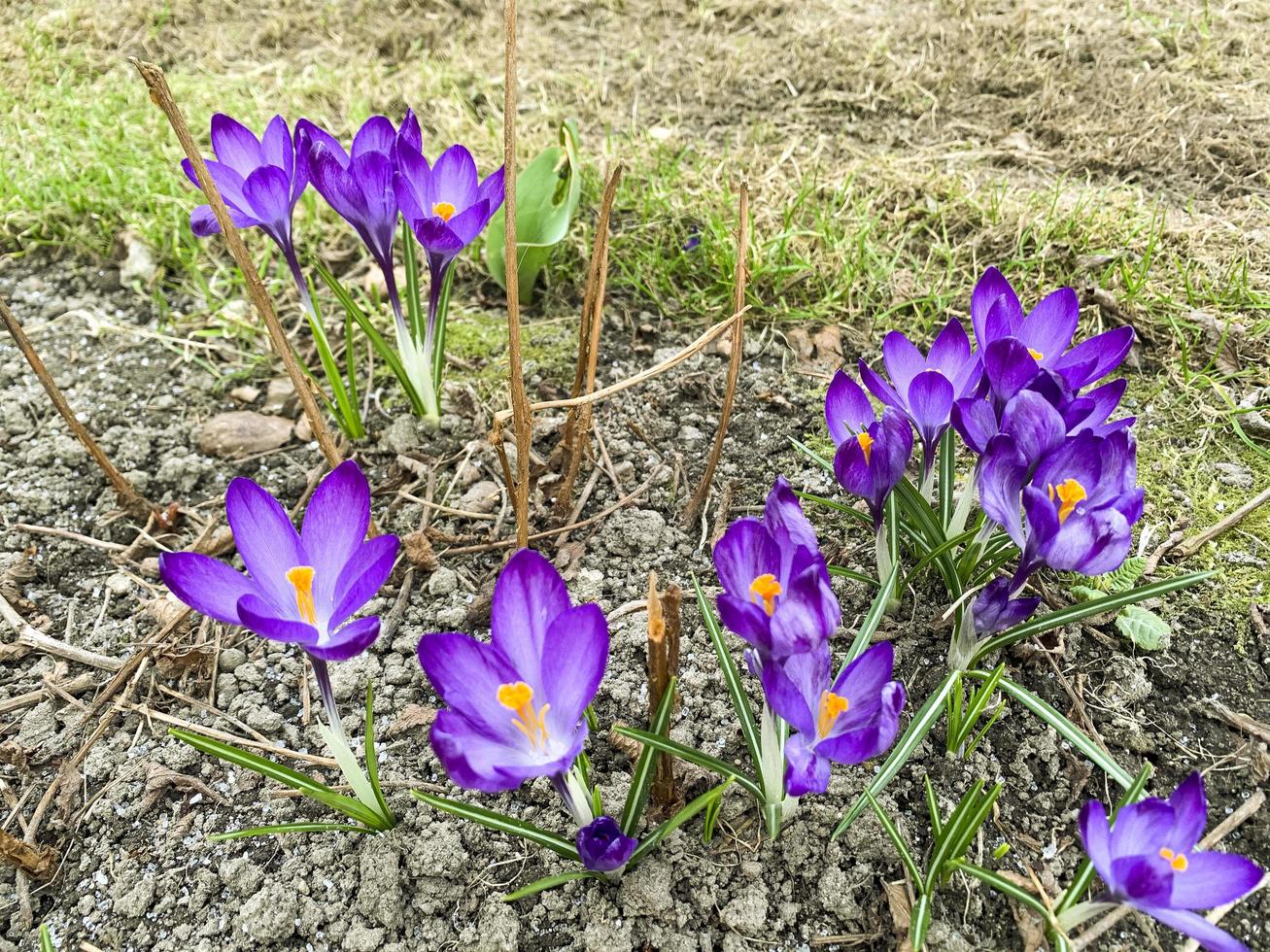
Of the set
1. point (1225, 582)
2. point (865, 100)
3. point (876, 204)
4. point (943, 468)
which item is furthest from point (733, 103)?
point (1225, 582)

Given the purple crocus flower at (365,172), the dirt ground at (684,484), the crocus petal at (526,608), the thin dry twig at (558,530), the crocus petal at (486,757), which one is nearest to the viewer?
the crocus petal at (486,757)

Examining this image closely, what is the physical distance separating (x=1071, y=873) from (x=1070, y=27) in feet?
9.05

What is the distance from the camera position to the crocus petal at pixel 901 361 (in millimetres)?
1530

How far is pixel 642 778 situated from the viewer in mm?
1244

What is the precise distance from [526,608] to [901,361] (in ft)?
2.49

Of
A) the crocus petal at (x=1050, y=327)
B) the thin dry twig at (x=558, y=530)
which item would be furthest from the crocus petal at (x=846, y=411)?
the thin dry twig at (x=558, y=530)

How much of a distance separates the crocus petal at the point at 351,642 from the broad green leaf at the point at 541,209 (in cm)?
123

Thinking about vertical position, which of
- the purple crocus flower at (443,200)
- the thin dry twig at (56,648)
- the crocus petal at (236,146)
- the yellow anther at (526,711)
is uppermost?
the crocus petal at (236,146)

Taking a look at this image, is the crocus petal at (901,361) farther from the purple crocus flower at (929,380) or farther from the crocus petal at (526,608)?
the crocus petal at (526,608)

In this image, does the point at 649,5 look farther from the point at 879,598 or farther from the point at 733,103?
the point at 879,598

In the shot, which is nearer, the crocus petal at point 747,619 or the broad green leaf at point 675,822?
the crocus petal at point 747,619

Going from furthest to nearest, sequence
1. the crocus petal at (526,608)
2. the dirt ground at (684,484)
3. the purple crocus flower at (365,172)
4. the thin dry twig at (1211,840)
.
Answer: the purple crocus flower at (365,172) → the dirt ground at (684,484) → the thin dry twig at (1211,840) → the crocus petal at (526,608)

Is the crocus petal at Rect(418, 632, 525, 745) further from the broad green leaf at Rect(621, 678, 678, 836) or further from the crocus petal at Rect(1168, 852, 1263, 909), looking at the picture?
the crocus petal at Rect(1168, 852, 1263, 909)

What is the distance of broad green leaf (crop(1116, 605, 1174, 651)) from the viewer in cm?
157
